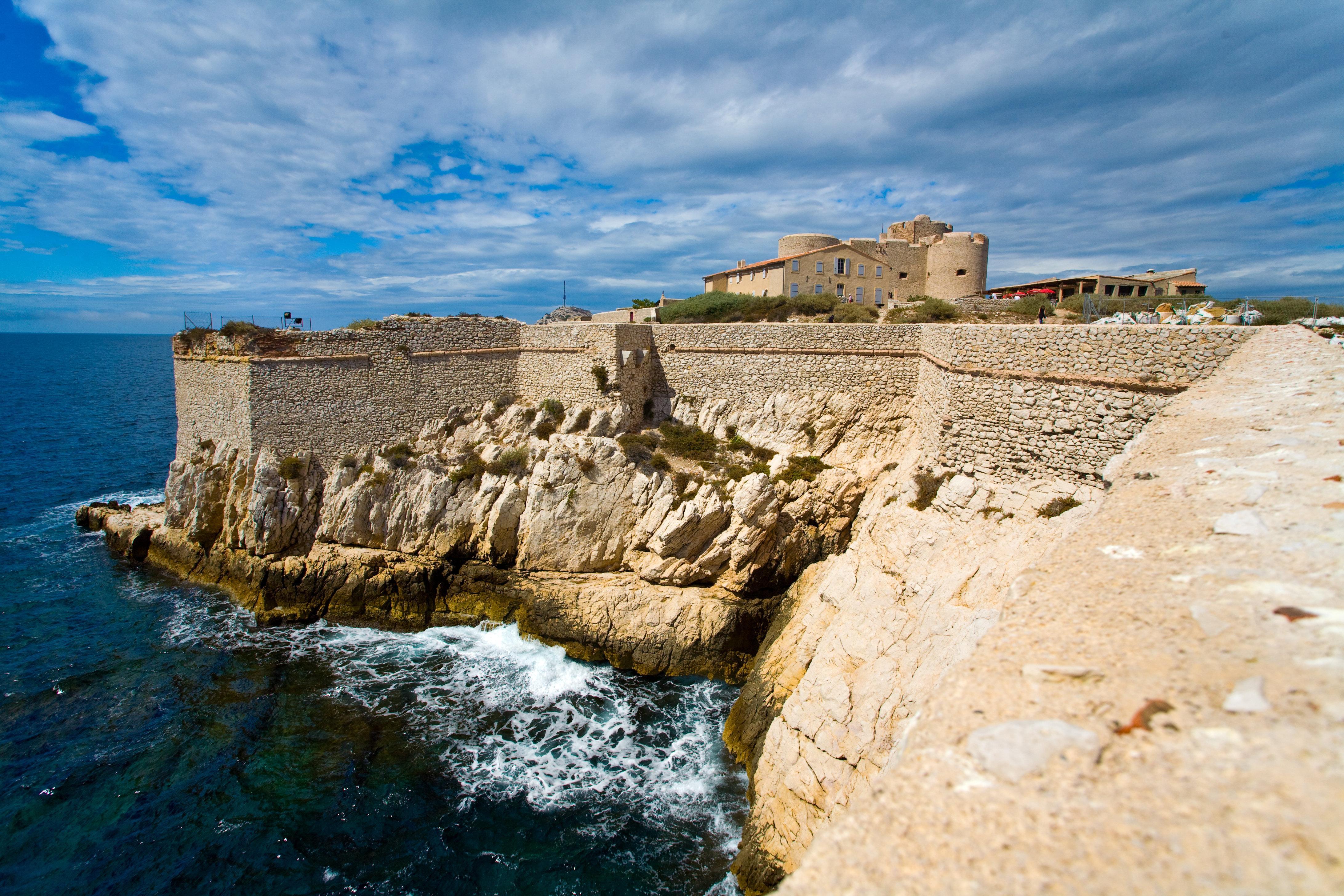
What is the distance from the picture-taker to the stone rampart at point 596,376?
12.6 meters

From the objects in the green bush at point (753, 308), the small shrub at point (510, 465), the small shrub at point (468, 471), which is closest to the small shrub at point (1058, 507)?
the small shrub at point (510, 465)

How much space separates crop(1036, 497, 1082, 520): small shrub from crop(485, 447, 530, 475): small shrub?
13924mm

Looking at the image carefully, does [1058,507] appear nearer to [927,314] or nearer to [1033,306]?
[927,314]

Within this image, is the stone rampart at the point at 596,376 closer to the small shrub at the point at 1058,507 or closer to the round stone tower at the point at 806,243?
the small shrub at the point at 1058,507

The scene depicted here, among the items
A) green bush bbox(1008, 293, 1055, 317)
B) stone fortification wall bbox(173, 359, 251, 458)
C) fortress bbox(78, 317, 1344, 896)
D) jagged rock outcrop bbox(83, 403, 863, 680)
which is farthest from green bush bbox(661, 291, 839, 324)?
stone fortification wall bbox(173, 359, 251, 458)

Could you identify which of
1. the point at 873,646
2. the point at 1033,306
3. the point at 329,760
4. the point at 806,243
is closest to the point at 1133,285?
the point at 1033,306

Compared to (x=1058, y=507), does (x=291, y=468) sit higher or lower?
→ lower

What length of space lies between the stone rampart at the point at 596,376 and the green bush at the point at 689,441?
4.27 feet

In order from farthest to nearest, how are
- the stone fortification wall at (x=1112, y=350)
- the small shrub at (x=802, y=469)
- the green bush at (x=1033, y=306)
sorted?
the green bush at (x=1033, y=306)
the small shrub at (x=802, y=469)
the stone fortification wall at (x=1112, y=350)

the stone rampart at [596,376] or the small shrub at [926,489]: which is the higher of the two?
the stone rampart at [596,376]

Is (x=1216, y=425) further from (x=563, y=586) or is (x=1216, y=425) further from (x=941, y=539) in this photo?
(x=563, y=586)

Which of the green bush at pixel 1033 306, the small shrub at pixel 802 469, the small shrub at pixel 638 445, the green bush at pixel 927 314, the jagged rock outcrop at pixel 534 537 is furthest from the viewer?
the green bush at pixel 927 314

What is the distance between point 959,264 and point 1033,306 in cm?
638

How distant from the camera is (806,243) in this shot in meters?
28.9
